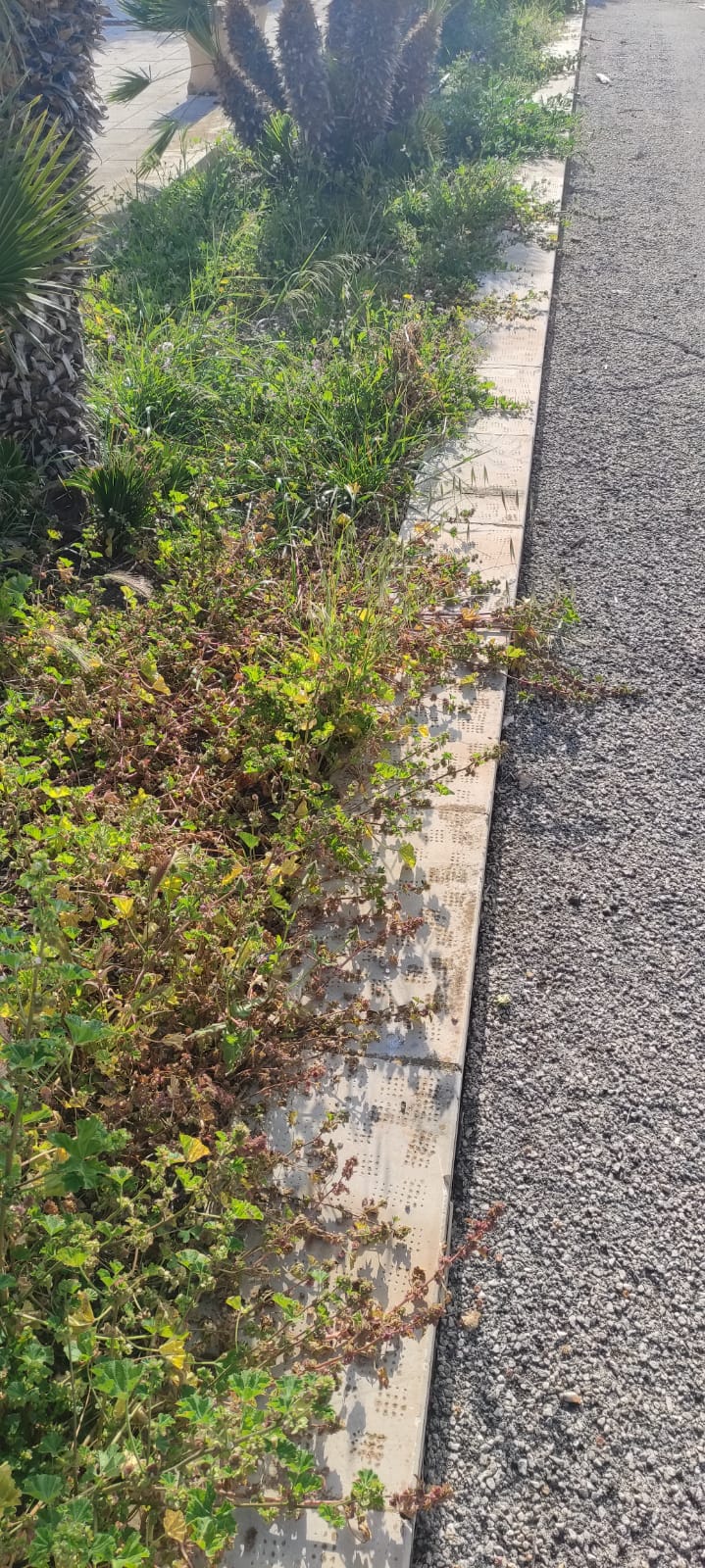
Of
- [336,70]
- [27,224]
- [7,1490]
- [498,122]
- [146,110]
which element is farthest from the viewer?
[146,110]

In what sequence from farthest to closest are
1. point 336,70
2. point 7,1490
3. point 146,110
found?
point 146,110
point 336,70
point 7,1490

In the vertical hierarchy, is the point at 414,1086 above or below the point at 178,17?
below

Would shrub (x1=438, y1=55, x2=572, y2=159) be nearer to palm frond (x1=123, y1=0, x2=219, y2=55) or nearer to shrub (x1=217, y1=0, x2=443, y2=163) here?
shrub (x1=217, y1=0, x2=443, y2=163)

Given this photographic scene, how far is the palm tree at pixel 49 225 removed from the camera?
305cm

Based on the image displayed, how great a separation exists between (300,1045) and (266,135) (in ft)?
22.1

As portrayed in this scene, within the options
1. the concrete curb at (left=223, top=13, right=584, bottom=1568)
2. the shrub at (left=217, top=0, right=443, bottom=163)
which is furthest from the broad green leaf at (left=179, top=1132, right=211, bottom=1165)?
the shrub at (left=217, top=0, right=443, bottom=163)

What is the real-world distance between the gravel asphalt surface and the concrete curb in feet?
0.34

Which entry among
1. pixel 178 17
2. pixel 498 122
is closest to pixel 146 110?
pixel 498 122

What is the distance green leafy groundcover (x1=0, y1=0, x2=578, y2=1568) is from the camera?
1.56m

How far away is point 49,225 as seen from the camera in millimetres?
2947

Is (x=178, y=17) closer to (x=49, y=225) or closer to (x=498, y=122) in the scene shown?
(x=498, y=122)

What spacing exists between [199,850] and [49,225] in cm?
197

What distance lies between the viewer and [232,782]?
2.72 metres

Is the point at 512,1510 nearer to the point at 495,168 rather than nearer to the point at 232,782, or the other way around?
the point at 232,782
